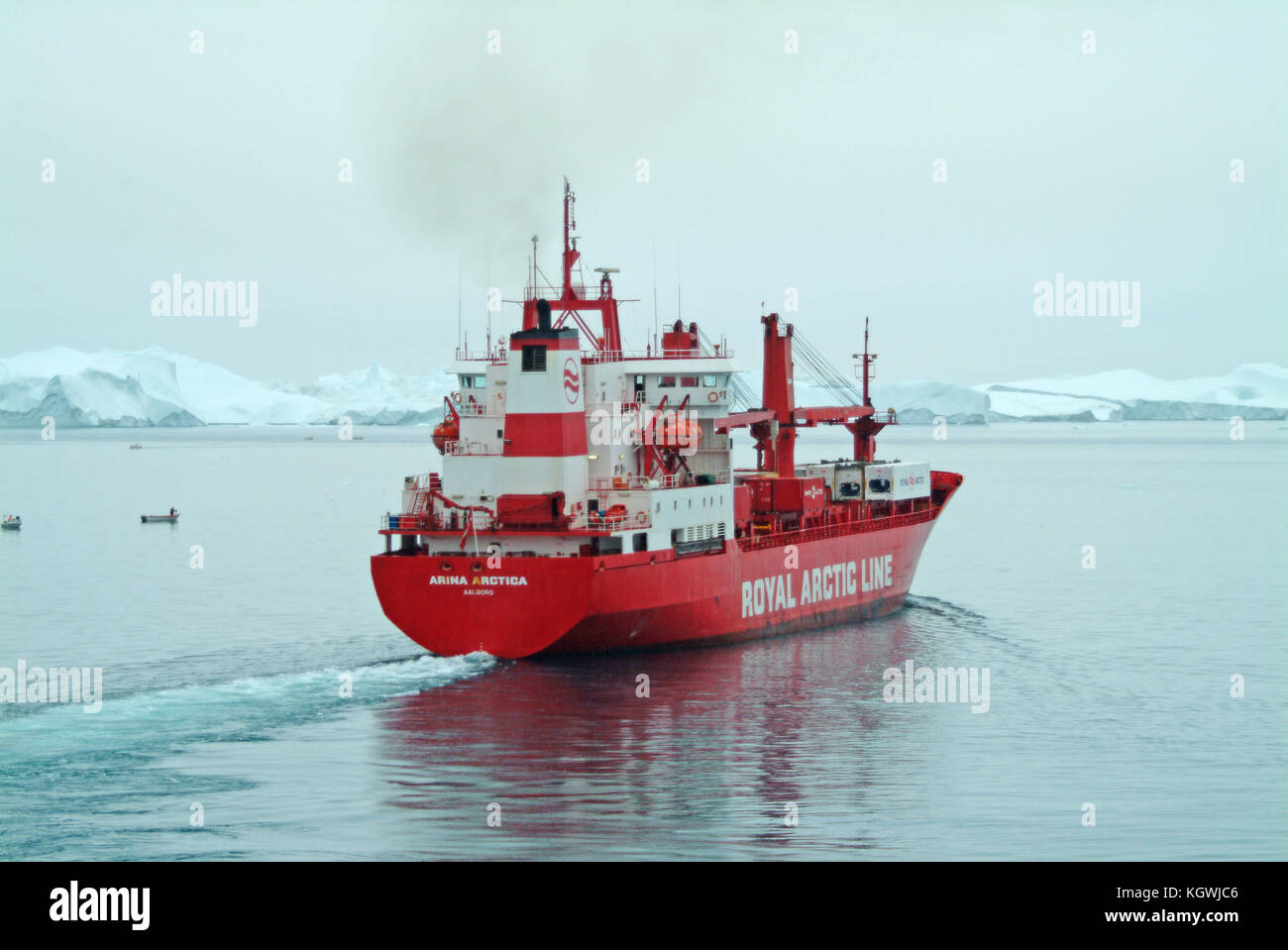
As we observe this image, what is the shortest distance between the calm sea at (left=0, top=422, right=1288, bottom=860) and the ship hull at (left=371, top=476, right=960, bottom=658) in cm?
52

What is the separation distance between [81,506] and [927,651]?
198 feet

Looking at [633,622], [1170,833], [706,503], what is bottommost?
[1170,833]

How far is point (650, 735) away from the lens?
24.9 meters

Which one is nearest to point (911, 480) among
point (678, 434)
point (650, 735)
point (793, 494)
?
point (793, 494)

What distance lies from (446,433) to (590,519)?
4.01 metres

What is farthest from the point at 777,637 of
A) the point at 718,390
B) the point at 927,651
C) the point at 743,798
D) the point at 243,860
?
the point at 243,860

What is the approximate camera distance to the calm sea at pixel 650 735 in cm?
1956

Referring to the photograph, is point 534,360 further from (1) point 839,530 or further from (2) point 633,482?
(1) point 839,530

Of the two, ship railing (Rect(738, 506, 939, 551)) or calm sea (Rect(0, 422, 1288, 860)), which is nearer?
calm sea (Rect(0, 422, 1288, 860))

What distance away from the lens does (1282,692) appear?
29.8 m

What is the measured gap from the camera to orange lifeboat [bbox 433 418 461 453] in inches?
1231

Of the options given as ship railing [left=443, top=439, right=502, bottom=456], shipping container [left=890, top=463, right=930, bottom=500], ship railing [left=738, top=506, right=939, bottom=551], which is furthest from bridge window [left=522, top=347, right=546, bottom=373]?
shipping container [left=890, top=463, right=930, bottom=500]

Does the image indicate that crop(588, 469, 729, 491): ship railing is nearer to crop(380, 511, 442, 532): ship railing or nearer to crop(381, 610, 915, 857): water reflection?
crop(380, 511, 442, 532): ship railing

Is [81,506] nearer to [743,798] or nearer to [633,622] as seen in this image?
[633,622]
